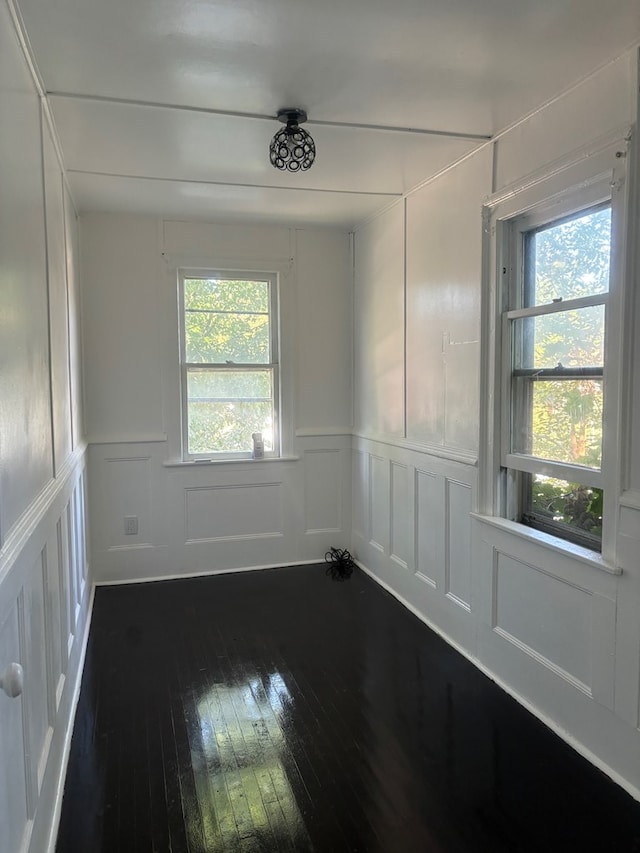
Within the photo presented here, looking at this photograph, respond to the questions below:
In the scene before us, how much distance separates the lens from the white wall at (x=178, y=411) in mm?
4133

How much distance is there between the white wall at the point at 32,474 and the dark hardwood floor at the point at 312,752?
0.70ft

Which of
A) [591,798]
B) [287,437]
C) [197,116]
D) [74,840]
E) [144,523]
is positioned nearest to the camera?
[74,840]

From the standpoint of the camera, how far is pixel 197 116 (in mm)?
2516

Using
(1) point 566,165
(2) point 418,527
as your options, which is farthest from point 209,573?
(1) point 566,165

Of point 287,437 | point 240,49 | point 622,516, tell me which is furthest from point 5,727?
point 287,437

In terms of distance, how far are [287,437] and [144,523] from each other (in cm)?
121

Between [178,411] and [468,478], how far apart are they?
86.7 inches

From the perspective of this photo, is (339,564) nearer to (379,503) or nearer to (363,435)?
(379,503)

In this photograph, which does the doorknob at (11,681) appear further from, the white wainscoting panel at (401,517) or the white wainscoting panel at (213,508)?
the white wainscoting panel at (213,508)

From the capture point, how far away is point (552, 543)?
2.43m

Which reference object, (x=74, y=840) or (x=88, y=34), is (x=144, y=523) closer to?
(x=74, y=840)

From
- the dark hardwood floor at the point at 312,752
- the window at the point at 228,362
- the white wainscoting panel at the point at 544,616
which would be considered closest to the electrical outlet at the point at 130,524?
the window at the point at 228,362

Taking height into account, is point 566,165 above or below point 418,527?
above

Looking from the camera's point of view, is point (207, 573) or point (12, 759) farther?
point (207, 573)
